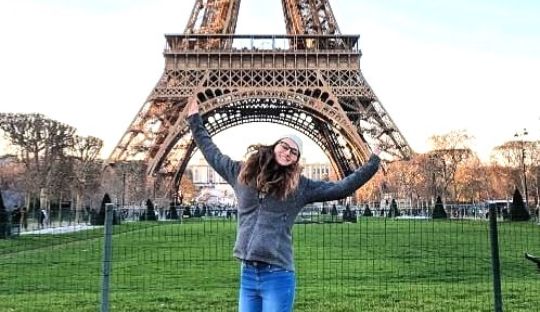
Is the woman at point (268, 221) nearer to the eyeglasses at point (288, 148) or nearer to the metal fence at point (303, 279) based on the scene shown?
the eyeglasses at point (288, 148)

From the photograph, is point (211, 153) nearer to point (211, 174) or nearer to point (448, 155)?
point (448, 155)

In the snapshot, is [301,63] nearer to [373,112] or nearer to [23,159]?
[373,112]

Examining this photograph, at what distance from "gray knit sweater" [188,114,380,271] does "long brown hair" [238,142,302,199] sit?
6 cm

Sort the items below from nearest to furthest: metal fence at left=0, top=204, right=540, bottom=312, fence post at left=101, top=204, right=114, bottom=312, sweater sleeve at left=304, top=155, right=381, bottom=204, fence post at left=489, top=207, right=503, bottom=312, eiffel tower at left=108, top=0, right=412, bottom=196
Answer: sweater sleeve at left=304, top=155, right=381, bottom=204, fence post at left=101, top=204, right=114, bottom=312, fence post at left=489, top=207, right=503, bottom=312, metal fence at left=0, top=204, right=540, bottom=312, eiffel tower at left=108, top=0, right=412, bottom=196

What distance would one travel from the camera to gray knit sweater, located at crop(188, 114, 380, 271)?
169 inches

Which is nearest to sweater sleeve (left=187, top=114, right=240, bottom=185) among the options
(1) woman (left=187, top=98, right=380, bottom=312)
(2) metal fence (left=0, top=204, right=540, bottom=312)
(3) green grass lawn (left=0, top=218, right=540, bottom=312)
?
(1) woman (left=187, top=98, right=380, bottom=312)

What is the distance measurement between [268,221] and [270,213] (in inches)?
2.1

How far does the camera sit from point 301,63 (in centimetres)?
4738

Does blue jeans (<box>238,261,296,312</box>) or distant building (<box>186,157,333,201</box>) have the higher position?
distant building (<box>186,157,333,201</box>)

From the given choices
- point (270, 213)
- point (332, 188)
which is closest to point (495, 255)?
point (332, 188)

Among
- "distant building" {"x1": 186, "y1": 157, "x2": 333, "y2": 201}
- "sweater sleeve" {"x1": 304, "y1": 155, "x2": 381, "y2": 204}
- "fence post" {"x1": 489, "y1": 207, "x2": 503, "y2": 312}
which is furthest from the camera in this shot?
"distant building" {"x1": 186, "y1": 157, "x2": 333, "y2": 201}

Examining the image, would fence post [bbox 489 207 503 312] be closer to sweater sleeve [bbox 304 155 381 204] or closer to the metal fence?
the metal fence

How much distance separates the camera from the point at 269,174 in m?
4.30

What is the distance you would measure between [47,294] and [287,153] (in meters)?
7.63
